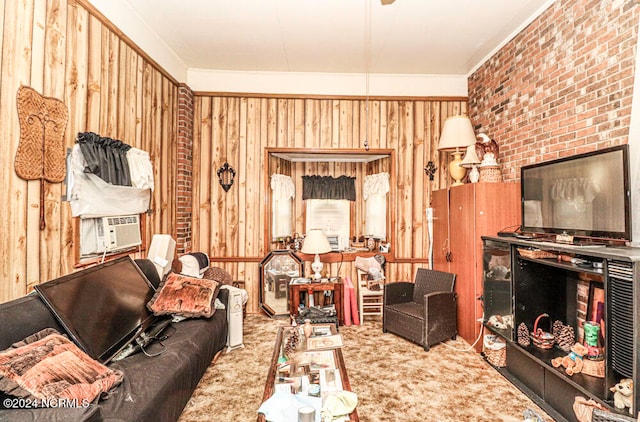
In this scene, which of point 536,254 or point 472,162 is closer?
point 536,254

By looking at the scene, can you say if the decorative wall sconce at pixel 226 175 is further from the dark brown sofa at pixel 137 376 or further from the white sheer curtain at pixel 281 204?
the dark brown sofa at pixel 137 376

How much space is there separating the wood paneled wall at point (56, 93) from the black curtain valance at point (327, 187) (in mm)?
2803

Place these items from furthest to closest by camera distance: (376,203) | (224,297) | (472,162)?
1. (376,203)
2. (472,162)
3. (224,297)

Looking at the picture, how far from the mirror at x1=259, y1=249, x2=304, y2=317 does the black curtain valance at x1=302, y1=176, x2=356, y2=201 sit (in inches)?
A: 60.0

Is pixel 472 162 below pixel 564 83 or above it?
below

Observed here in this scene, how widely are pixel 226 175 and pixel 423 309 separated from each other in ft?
9.98

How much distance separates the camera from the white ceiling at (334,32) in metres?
3.01

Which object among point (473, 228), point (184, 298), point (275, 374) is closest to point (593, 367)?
point (473, 228)

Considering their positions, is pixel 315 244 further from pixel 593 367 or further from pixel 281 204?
pixel 593 367

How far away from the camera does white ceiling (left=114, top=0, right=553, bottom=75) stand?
9.88ft

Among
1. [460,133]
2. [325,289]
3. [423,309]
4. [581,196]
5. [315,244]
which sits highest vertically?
[460,133]

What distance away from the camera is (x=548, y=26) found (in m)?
2.97

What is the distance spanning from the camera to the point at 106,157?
265cm

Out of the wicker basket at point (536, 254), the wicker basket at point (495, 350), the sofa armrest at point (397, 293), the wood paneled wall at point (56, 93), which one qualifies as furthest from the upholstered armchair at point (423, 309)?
the wood paneled wall at point (56, 93)
